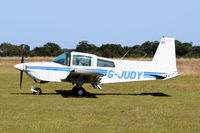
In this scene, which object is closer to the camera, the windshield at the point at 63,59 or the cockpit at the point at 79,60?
the cockpit at the point at 79,60

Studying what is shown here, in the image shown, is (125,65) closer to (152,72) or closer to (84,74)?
(152,72)

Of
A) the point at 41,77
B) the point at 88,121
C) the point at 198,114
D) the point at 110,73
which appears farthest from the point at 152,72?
the point at 88,121

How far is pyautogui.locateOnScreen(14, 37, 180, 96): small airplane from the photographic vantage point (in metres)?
14.7

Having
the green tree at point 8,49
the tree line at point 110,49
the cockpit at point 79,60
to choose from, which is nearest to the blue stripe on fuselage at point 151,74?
the cockpit at point 79,60

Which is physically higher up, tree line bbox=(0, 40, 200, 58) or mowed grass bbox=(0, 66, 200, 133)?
tree line bbox=(0, 40, 200, 58)

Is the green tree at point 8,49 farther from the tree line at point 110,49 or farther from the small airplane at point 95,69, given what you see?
the small airplane at point 95,69

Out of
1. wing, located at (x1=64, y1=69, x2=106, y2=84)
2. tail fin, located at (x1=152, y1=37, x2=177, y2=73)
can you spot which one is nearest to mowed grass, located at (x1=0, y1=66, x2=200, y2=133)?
wing, located at (x1=64, y1=69, x2=106, y2=84)

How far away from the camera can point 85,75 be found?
A: 14.5 metres

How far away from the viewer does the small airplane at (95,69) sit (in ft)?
48.3

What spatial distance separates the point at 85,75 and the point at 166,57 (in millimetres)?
3684

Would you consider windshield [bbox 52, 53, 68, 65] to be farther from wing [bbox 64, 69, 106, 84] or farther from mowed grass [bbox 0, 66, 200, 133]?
mowed grass [bbox 0, 66, 200, 133]

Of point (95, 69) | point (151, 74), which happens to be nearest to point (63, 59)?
point (95, 69)

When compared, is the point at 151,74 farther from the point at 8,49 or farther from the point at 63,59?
the point at 8,49

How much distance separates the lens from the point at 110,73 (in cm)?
1524
